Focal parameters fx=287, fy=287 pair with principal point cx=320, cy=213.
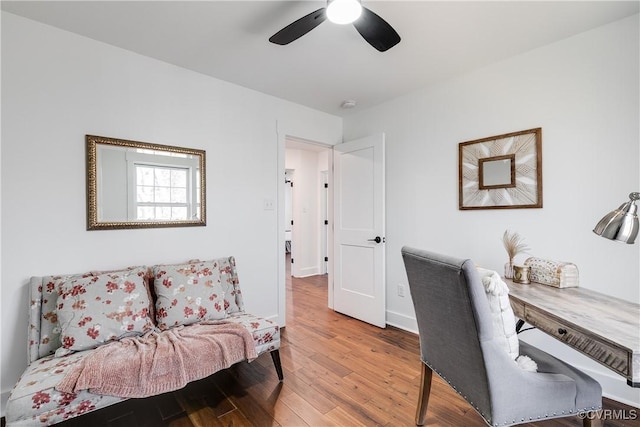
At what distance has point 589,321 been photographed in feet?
3.89

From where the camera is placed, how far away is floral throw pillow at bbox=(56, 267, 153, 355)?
165 centimetres

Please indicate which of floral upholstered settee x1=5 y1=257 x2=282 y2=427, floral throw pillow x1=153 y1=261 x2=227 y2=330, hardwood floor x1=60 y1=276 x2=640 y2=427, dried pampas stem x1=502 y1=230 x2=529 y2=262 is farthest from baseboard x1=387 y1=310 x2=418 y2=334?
floral throw pillow x1=153 y1=261 x2=227 y2=330

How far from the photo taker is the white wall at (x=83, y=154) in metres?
1.76

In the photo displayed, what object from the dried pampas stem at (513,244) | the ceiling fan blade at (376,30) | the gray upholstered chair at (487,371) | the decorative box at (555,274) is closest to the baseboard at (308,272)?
the dried pampas stem at (513,244)

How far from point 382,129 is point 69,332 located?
10.2 ft

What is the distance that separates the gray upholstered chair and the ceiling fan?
1206mm

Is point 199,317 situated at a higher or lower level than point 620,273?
lower

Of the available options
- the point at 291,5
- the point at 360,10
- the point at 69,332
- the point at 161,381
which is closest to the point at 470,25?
the point at 360,10

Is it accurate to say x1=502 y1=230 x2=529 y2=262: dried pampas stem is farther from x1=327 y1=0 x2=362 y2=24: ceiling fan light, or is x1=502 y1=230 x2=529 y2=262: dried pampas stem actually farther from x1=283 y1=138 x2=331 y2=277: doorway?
x1=283 y1=138 x2=331 y2=277: doorway

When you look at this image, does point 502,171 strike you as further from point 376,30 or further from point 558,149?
point 376,30

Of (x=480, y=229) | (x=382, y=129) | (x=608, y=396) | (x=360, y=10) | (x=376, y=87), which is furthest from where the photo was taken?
(x=382, y=129)

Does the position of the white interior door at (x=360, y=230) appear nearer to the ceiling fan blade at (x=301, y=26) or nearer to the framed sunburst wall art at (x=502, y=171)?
the framed sunburst wall art at (x=502, y=171)

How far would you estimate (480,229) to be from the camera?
96.7 inches

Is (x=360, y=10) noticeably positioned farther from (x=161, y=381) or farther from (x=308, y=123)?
(x=161, y=381)
